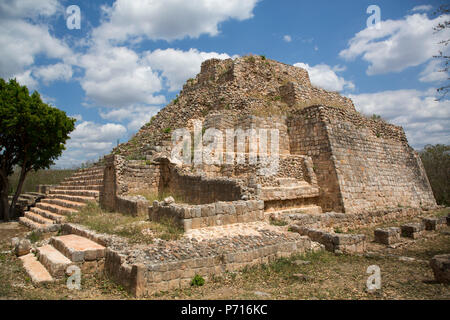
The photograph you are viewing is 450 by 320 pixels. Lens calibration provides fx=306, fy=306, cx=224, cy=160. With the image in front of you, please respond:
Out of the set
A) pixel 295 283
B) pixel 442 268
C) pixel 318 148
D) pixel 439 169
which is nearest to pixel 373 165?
pixel 318 148

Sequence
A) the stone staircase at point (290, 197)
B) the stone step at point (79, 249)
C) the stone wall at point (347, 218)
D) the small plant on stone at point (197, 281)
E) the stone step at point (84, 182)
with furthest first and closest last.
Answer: the stone step at point (84, 182) → the stone staircase at point (290, 197) → the stone wall at point (347, 218) → the stone step at point (79, 249) → the small plant on stone at point (197, 281)

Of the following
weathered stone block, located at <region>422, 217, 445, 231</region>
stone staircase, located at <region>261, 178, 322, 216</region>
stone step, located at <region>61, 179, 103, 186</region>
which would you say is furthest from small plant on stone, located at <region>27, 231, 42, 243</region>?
weathered stone block, located at <region>422, 217, 445, 231</region>

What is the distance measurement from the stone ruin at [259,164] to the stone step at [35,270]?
283cm

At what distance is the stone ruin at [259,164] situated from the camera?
10453 mm

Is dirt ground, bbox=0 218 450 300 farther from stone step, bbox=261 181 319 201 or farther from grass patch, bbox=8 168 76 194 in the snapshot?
grass patch, bbox=8 168 76 194

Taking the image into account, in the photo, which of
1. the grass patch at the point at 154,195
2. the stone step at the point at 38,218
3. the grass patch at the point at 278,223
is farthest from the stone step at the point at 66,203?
the grass patch at the point at 278,223

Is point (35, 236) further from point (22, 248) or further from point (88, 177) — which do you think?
point (88, 177)

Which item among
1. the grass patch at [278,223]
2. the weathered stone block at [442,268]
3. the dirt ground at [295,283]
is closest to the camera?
the dirt ground at [295,283]

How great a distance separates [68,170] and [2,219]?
56.5ft

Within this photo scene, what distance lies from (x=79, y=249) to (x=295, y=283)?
4.59 m

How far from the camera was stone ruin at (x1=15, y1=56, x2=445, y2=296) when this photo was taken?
20.6 feet

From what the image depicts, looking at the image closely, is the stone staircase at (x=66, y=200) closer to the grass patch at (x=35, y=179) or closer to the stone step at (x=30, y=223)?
the stone step at (x=30, y=223)

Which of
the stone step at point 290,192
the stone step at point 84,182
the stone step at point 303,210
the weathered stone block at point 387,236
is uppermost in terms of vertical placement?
the stone step at point 84,182

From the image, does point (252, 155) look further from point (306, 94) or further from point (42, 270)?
point (42, 270)
